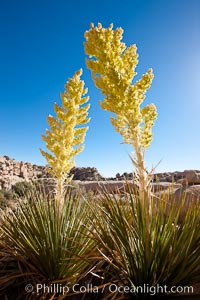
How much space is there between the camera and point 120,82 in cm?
303

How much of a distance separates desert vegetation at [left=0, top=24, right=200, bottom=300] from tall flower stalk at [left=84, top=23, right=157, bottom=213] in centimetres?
1

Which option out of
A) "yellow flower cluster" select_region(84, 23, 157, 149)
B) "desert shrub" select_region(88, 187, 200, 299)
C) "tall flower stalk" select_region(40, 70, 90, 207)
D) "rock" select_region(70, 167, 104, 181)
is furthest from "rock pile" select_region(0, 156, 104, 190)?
"desert shrub" select_region(88, 187, 200, 299)

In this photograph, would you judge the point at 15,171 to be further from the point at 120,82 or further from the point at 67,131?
the point at 120,82

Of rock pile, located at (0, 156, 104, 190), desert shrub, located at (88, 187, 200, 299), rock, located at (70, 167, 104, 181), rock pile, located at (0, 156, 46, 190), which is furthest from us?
rock, located at (70, 167, 104, 181)

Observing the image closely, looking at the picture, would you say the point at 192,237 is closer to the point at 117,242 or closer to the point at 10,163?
the point at 117,242

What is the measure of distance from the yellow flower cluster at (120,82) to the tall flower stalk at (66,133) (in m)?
1.14

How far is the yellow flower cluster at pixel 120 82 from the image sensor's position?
2984mm

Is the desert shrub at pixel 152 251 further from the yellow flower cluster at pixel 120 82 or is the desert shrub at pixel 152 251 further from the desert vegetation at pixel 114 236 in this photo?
the yellow flower cluster at pixel 120 82

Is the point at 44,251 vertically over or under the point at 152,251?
under

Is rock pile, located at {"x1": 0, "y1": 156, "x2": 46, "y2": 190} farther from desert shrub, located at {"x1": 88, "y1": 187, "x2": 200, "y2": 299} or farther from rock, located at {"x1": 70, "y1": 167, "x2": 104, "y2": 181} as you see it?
desert shrub, located at {"x1": 88, "y1": 187, "x2": 200, "y2": 299}

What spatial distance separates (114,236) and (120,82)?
1638 millimetres

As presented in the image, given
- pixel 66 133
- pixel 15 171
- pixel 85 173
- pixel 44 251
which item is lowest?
pixel 44 251

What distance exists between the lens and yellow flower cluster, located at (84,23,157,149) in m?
2.98

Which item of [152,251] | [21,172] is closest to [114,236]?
[152,251]
